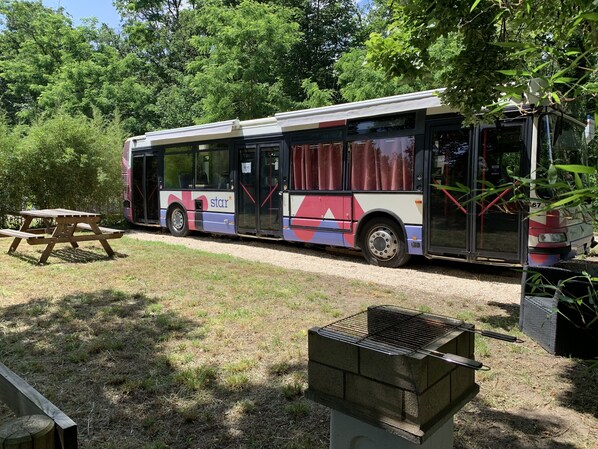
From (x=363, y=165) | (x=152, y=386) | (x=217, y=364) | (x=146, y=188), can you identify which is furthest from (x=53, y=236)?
(x=152, y=386)

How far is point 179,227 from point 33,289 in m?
6.30

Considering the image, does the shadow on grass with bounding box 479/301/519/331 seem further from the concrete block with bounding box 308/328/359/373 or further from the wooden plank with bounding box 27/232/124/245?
the wooden plank with bounding box 27/232/124/245

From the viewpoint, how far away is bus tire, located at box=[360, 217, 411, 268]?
25.6 feet

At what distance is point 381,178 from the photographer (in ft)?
26.0

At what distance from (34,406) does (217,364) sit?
1.96m

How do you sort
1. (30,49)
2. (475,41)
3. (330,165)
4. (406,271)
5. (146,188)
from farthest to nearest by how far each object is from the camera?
(30,49), (146,188), (330,165), (406,271), (475,41)

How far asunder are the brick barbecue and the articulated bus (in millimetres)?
3019

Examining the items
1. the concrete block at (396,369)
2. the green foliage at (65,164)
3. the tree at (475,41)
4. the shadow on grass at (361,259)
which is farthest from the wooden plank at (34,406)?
the green foliage at (65,164)

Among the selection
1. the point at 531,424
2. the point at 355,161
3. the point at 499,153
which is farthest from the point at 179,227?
the point at 531,424

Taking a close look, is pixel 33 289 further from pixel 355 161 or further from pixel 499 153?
pixel 499 153

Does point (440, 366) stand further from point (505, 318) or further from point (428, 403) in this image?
point (505, 318)

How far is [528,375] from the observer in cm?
343

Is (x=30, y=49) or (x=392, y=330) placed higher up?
(x=30, y=49)

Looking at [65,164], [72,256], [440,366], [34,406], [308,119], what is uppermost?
[308,119]
